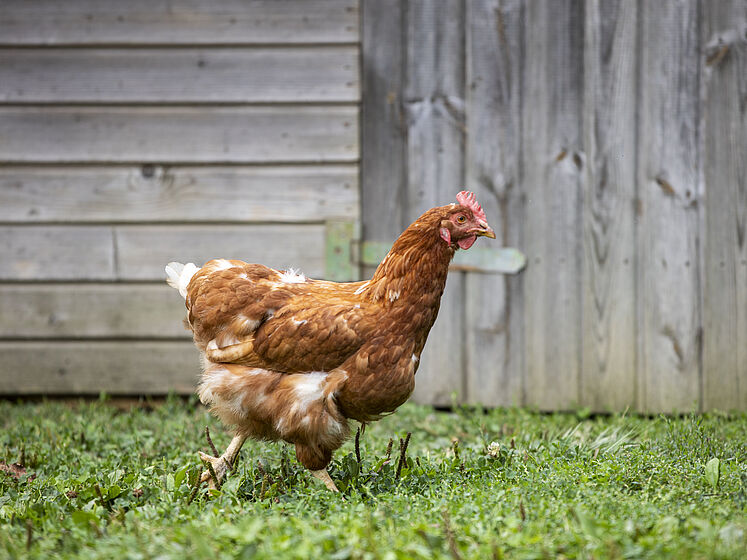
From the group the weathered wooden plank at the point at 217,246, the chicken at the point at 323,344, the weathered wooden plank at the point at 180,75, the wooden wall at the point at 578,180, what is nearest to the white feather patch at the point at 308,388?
the chicken at the point at 323,344

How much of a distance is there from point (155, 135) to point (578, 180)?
9.28 feet

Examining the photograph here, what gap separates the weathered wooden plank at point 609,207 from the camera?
432cm

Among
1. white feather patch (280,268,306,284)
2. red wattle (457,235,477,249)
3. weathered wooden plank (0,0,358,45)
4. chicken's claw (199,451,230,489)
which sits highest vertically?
weathered wooden plank (0,0,358,45)

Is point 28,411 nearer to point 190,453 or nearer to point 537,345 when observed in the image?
point 190,453

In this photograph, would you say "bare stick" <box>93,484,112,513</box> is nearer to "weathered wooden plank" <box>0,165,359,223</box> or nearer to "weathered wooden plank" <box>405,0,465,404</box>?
"weathered wooden plank" <box>0,165,359,223</box>

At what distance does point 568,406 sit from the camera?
4488mm

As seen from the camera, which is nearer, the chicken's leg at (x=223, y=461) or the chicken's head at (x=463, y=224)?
the chicken's head at (x=463, y=224)

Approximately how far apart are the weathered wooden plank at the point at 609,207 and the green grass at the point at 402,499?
765 mm

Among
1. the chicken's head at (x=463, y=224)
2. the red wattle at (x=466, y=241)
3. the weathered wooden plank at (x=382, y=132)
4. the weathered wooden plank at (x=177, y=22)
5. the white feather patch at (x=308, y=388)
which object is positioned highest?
the weathered wooden plank at (x=177, y=22)

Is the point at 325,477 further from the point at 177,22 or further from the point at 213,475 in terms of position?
the point at 177,22

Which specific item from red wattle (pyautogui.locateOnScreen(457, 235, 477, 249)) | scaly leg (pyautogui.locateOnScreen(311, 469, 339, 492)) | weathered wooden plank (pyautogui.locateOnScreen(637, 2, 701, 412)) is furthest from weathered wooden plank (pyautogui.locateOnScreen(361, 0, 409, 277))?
scaly leg (pyautogui.locateOnScreen(311, 469, 339, 492))

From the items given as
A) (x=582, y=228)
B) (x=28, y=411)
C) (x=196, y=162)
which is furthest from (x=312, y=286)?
(x=28, y=411)

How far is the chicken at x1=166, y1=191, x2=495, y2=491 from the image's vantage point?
106 inches

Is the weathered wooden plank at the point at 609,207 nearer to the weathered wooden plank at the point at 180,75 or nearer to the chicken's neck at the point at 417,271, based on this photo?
the weathered wooden plank at the point at 180,75
